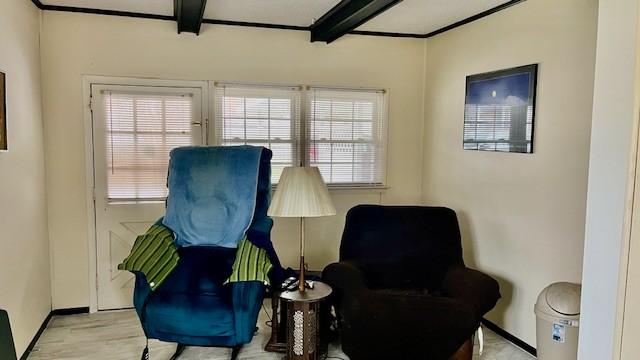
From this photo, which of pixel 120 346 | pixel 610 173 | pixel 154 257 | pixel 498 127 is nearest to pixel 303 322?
pixel 154 257

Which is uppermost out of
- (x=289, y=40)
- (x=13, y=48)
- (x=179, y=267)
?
(x=289, y=40)

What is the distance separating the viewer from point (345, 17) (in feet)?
10.5

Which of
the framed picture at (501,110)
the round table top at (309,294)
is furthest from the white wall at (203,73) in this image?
the round table top at (309,294)

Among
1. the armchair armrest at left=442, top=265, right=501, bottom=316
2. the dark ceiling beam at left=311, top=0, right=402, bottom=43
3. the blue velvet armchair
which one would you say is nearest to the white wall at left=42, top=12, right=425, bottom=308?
the dark ceiling beam at left=311, top=0, right=402, bottom=43

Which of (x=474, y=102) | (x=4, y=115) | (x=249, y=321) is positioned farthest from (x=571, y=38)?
(x=4, y=115)

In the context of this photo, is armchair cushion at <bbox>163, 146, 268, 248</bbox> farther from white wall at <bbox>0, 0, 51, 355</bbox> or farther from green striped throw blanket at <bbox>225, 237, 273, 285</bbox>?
white wall at <bbox>0, 0, 51, 355</bbox>

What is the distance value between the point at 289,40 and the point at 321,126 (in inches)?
29.6

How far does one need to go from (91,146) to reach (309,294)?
2058 millimetres

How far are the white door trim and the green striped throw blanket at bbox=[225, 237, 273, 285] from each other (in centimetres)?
153

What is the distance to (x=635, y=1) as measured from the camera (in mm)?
1580

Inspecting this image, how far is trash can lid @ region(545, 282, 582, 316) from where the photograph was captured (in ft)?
7.98

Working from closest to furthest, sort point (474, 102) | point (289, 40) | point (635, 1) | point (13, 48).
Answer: point (635, 1)
point (13, 48)
point (474, 102)
point (289, 40)

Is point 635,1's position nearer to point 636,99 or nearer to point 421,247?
point 636,99

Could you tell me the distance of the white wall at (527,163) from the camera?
263 cm
